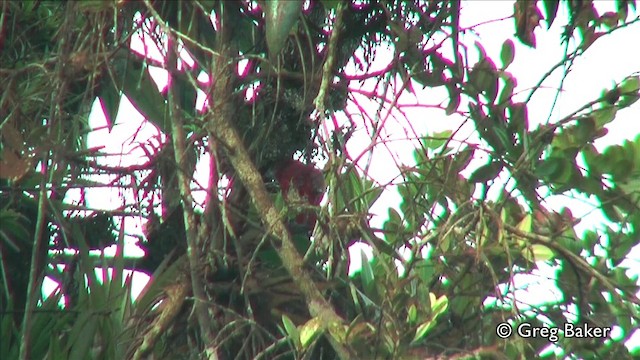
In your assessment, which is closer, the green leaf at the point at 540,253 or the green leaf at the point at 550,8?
the green leaf at the point at 550,8

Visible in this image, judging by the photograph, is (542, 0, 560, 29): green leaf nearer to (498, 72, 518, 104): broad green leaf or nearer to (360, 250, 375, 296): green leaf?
(498, 72, 518, 104): broad green leaf

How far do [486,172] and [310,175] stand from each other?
2.21ft

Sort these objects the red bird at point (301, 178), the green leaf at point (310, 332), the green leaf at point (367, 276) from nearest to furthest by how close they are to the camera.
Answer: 1. the green leaf at point (310, 332)
2. the green leaf at point (367, 276)
3. the red bird at point (301, 178)

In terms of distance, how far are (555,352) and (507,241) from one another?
26cm

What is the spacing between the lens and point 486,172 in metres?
2.09

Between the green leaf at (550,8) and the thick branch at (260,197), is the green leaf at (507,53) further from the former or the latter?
the thick branch at (260,197)

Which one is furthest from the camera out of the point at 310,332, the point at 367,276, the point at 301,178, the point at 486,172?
the point at 301,178

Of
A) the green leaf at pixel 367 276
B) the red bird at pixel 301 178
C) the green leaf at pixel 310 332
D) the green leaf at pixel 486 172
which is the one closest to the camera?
the green leaf at pixel 310 332

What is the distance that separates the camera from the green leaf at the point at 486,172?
6.82ft

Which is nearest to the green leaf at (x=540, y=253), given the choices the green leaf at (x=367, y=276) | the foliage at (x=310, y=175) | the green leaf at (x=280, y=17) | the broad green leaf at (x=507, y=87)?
the foliage at (x=310, y=175)

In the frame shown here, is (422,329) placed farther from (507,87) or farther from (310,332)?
(507,87)

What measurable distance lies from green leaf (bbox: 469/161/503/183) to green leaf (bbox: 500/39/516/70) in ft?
0.68

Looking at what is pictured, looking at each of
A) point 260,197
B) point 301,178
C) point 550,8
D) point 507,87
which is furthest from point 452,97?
point 301,178

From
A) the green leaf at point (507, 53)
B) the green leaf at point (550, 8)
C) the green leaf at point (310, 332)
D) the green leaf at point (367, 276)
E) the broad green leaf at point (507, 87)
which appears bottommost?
the green leaf at point (310, 332)
